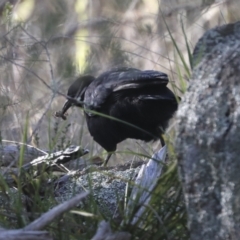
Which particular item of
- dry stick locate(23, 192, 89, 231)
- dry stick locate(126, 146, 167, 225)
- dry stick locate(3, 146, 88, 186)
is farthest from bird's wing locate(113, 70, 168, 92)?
dry stick locate(23, 192, 89, 231)

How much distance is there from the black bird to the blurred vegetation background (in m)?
0.17

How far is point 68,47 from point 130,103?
5.67ft

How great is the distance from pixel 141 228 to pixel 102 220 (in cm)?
15

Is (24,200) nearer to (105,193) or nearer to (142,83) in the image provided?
(105,193)

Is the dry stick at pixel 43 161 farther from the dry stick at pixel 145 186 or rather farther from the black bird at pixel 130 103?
the black bird at pixel 130 103

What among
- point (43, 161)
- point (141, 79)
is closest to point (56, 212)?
point (43, 161)

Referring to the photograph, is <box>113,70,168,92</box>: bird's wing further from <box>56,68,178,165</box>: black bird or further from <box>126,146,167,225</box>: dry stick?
<box>126,146,167,225</box>: dry stick

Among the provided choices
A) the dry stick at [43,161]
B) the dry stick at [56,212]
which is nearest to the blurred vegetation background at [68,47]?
the dry stick at [43,161]

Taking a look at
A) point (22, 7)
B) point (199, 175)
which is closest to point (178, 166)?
point (199, 175)

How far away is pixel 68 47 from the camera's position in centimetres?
779

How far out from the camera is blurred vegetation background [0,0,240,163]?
5199mm

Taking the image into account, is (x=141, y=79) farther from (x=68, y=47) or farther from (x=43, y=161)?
(x=43, y=161)

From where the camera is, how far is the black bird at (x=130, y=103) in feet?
19.7

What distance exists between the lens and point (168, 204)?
2723 millimetres
